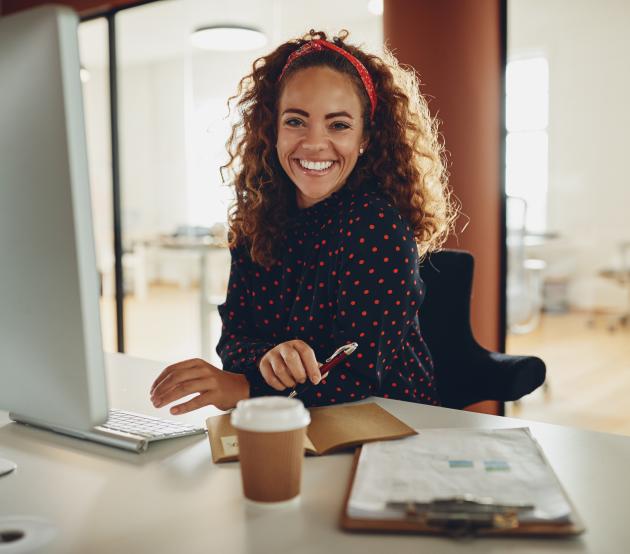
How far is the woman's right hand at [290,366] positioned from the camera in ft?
3.25

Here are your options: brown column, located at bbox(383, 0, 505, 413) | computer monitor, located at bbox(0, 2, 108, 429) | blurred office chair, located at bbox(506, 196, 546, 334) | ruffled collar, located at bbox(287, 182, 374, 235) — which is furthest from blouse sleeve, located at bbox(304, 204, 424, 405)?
blurred office chair, located at bbox(506, 196, 546, 334)

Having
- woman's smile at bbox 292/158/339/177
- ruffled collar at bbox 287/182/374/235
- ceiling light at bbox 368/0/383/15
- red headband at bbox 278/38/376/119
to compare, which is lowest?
ruffled collar at bbox 287/182/374/235

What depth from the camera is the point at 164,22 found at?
637 centimetres

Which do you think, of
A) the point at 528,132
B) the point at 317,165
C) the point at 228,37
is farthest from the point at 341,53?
the point at 228,37

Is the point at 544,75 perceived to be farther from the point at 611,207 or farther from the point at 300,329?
the point at 300,329

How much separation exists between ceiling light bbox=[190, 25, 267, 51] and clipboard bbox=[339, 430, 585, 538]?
5.02m

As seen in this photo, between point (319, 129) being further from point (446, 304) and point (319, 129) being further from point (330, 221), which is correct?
point (446, 304)

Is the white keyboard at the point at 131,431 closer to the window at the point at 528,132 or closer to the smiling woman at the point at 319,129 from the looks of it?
the smiling woman at the point at 319,129

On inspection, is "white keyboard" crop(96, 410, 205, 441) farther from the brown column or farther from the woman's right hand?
the brown column

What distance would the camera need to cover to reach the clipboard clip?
0.64 metres

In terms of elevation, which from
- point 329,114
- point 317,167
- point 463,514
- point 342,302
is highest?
point 329,114

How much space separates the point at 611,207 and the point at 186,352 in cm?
321

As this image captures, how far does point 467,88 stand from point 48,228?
2.20m

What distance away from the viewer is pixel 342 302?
1.22 meters
